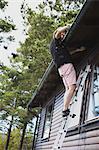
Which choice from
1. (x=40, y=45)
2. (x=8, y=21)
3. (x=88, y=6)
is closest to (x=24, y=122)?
(x=40, y=45)

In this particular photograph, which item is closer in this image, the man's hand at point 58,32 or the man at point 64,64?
the man at point 64,64

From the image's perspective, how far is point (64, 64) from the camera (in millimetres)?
5238

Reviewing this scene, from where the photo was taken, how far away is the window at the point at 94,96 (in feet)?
16.4

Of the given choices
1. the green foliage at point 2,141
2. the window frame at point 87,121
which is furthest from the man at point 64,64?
the green foliage at point 2,141

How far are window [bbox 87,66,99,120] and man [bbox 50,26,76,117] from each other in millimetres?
433

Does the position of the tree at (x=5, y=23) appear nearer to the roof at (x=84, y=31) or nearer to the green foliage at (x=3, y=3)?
the green foliage at (x=3, y=3)

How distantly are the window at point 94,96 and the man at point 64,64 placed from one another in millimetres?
433

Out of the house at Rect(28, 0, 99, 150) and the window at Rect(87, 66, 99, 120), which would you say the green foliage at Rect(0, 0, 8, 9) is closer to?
the house at Rect(28, 0, 99, 150)

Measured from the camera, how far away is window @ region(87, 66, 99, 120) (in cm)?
501

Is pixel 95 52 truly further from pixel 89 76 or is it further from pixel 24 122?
pixel 24 122

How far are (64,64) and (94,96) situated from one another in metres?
0.73

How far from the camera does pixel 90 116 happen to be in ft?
16.8

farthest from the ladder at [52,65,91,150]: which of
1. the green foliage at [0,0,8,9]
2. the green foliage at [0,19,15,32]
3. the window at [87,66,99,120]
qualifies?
the green foliage at [0,0,8,9]

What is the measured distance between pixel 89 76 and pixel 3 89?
18.2m
